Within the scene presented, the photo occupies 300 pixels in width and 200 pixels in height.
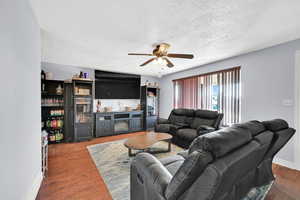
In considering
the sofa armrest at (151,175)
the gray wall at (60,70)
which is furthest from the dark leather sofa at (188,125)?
the gray wall at (60,70)

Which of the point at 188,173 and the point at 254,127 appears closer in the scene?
the point at 188,173

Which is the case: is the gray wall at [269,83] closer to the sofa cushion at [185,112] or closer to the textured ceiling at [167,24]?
the textured ceiling at [167,24]

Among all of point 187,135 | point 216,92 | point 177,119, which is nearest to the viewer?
point 187,135

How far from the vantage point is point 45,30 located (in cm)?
211

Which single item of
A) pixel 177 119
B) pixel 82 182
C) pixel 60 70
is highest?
pixel 60 70

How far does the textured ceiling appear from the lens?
5.03 feet

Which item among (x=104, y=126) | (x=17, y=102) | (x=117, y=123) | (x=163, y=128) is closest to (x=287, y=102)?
(x=163, y=128)

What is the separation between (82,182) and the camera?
1.97m

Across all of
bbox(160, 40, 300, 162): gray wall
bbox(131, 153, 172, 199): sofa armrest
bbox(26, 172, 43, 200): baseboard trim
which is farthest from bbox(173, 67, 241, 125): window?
bbox(26, 172, 43, 200): baseboard trim

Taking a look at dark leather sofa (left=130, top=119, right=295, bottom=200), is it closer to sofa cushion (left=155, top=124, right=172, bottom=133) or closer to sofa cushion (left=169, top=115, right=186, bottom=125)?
sofa cushion (left=155, top=124, right=172, bottom=133)

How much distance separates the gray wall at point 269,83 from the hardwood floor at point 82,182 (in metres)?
0.74

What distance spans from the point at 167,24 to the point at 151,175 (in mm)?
1995

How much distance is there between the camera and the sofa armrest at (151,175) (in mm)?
1037

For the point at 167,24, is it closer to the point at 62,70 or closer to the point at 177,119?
the point at 177,119
